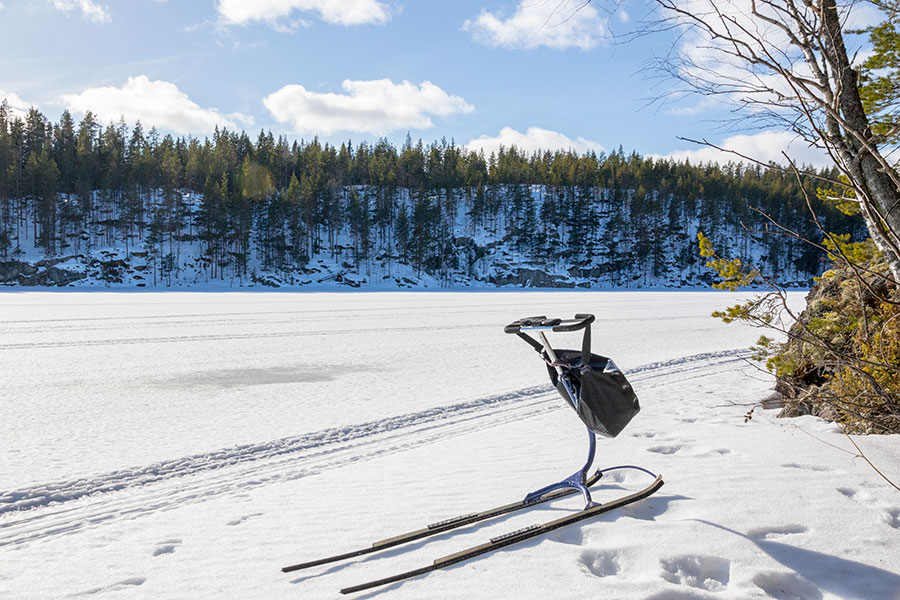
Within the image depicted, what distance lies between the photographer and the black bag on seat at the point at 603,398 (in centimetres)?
326

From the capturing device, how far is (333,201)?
82.8 m

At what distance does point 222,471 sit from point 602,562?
13.8 feet

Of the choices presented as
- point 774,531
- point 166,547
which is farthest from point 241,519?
point 774,531

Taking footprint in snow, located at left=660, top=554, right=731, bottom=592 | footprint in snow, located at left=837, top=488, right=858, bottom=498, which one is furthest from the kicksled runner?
footprint in snow, located at left=837, top=488, right=858, bottom=498

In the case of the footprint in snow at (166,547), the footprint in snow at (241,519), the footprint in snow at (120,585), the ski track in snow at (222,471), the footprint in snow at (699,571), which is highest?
the footprint in snow at (699,571)

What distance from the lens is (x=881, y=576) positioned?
281 centimetres

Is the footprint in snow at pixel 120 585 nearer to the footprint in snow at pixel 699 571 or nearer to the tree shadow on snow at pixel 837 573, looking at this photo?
the footprint in snow at pixel 699 571

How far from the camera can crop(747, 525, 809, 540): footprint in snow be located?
10.7 ft

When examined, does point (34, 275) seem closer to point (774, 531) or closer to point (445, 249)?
point (445, 249)

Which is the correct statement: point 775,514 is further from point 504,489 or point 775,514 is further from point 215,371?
point 215,371

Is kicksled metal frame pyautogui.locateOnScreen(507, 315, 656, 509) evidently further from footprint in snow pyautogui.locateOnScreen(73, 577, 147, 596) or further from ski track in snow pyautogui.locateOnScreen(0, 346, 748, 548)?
footprint in snow pyautogui.locateOnScreen(73, 577, 147, 596)

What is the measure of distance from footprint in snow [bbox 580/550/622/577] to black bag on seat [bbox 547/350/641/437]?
0.71m

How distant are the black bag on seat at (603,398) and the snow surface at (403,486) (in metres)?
0.73

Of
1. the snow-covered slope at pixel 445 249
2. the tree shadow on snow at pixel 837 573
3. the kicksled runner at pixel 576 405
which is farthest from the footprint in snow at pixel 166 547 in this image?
the snow-covered slope at pixel 445 249
